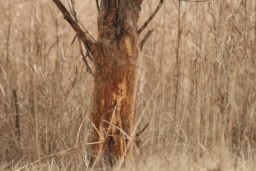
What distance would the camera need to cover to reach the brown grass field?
8.93ft

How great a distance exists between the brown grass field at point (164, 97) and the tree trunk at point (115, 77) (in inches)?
7.6

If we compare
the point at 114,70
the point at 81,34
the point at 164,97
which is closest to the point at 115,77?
the point at 114,70

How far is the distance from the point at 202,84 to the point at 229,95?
161 millimetres

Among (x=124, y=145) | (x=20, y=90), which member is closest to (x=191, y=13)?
(x=20, y=90)

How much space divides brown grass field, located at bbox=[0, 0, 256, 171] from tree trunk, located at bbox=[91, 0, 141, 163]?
193 mm

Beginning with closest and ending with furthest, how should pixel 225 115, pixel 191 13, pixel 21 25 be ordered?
pixel 225 115 → pixel 191 13 → pixel 21 25


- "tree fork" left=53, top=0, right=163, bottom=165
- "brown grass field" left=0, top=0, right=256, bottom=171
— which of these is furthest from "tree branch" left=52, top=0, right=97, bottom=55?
"brown grass field" left=0, top=0, right=256, bottom=171

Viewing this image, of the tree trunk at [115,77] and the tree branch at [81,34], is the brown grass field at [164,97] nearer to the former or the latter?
the tree trunk at [115,77]

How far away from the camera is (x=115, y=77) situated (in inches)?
91.0

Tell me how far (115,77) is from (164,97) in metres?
0.79

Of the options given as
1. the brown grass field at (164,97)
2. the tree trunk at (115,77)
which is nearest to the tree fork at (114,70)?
the tree trunk at (115,77)

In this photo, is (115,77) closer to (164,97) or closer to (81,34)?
(81,34)

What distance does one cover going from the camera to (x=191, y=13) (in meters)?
3.38

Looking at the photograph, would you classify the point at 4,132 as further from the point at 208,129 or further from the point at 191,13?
the point at 191,13
